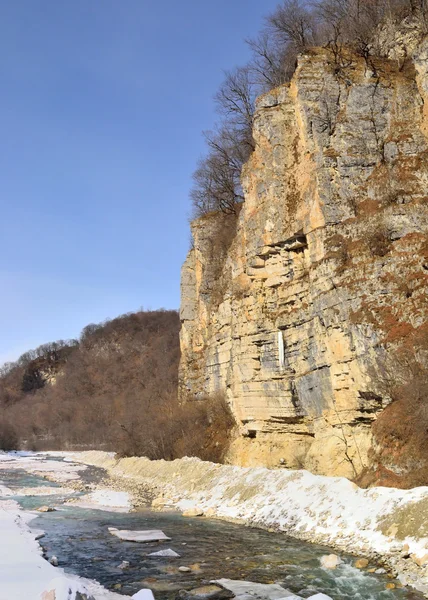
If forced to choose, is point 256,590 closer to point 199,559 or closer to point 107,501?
point 199,559

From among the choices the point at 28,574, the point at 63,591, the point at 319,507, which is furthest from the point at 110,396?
the point at 63,591

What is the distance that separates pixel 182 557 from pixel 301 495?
5532 mm

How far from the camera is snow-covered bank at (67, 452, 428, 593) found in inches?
475

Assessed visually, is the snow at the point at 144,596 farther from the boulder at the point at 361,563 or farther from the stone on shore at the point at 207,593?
the boulder at the point at 361,563

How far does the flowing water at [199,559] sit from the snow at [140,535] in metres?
0.29

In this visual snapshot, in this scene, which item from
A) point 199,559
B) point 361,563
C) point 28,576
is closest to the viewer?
point 28,576

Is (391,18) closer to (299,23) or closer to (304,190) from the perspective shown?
(299,23)

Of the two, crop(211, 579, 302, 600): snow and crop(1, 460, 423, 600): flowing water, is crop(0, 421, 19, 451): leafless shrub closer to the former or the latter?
crop(1, 460, 423, 600): flowing water

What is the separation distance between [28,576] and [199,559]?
5.38m

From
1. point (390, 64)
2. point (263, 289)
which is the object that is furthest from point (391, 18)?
point (263, 289)

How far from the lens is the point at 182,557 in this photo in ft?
43.5

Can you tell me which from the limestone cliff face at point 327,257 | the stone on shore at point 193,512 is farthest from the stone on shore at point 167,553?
the limestone cliff face at point 327,257

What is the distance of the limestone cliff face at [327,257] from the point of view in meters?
20.1

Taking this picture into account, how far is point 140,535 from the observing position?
1578cm
